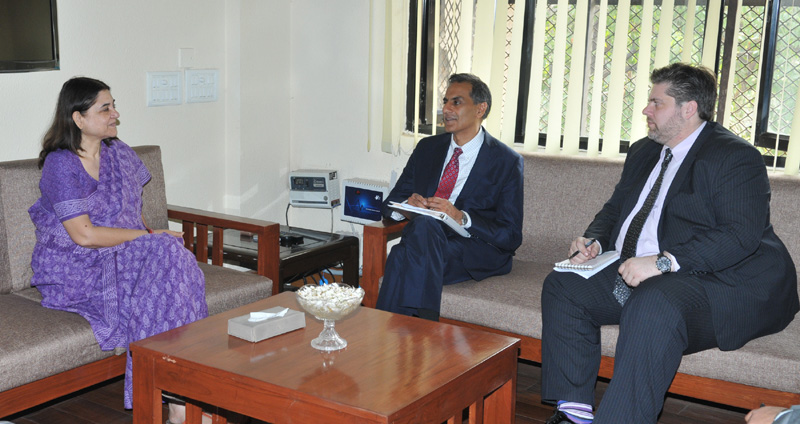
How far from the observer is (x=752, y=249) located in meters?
2.44

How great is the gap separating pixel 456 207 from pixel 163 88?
4.73 ft

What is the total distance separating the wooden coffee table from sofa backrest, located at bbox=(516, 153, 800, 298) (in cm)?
102

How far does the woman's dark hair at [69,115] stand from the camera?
274 cm

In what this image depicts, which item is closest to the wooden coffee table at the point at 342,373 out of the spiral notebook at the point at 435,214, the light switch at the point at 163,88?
the spiral notebook at the point at 435,214

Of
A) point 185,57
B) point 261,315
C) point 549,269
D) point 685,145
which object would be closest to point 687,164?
point 685,145

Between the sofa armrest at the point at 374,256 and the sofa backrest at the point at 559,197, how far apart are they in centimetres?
57

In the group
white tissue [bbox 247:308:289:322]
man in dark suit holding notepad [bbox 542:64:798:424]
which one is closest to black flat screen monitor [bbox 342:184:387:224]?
man in dark suit holding notepad [bbox 542:64:798:424]

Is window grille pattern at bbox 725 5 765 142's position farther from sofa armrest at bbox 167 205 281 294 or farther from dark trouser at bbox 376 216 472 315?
sofa armrest at bbox 167 205 281 294

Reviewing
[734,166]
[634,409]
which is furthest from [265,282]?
[734,166]

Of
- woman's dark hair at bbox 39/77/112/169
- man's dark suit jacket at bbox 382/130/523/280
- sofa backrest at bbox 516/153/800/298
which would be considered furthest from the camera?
sofa backrest at bbox 516/153/800/298

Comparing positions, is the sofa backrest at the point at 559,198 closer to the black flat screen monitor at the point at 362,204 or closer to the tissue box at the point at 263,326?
the black flat screen monitor at the point at 362,204

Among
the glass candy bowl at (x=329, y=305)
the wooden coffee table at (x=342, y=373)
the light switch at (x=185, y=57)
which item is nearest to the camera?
the wooden coffee table at (x=342, y=373)

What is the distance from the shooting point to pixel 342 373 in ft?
6.50

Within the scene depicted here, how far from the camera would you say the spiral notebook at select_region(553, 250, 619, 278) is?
2631 millimetres
